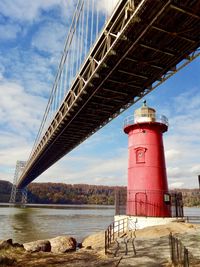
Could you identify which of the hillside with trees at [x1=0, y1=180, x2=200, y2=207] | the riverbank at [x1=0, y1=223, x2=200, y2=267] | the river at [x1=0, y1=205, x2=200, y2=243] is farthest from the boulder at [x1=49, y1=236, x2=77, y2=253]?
the hillside with trees at [x1=0, y1=180, x2=200, y2=207]

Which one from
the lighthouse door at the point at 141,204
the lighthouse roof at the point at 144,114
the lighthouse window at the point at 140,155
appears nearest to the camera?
the lighthouse door at the point at 141,204

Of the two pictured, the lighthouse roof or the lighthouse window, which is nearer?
the lighthouse window

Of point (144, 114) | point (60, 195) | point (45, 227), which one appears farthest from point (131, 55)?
point (60, 195)

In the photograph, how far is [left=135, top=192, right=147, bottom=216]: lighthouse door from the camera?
17.5m

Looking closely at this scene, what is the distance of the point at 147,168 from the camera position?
18.2 m

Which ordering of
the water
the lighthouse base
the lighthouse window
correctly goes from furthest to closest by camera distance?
the water → the lighthouse window → the lighthouse base

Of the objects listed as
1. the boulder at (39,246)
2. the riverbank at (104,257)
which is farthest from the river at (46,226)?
the riverbank at (104,257)

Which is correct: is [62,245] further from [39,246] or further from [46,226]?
[46,226]

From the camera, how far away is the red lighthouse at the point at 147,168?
17.6 metres

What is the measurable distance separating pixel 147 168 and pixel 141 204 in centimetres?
230

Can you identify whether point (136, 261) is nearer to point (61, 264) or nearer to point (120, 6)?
point (61, 264)

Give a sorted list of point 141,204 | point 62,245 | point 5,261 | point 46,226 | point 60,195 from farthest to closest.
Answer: point 60,195
point 46,226
point 141,204
point 62,245
point 5,261

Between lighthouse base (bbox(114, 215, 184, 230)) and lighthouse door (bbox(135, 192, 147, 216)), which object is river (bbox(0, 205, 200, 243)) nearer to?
lighthouse base (bbox(114, 215, 184, 230))

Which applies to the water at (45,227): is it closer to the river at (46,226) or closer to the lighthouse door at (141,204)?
the river at (46,226)
